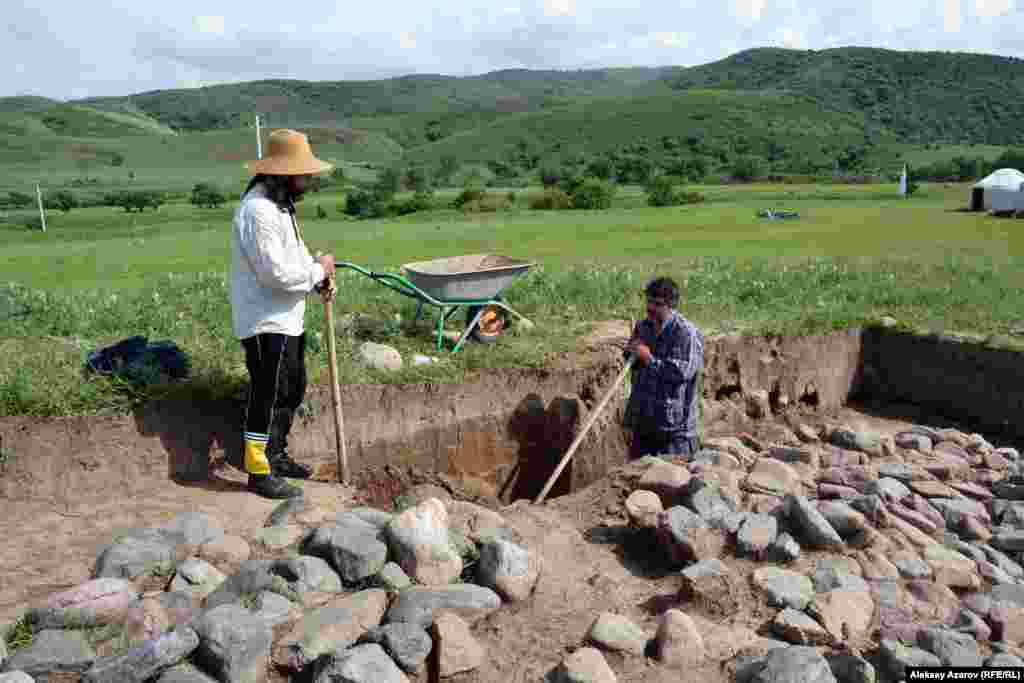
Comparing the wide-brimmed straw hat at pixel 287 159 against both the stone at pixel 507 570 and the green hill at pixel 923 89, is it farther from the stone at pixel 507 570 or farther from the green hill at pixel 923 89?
the green hill at pixel 923 89

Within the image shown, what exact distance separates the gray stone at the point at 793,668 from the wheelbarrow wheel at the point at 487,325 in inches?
165

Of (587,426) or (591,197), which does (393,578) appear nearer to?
(587,426)

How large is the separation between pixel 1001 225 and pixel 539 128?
64495mm

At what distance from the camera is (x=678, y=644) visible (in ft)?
11.5

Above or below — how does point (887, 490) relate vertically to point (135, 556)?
below

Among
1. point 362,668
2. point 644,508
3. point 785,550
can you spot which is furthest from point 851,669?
point 362,668

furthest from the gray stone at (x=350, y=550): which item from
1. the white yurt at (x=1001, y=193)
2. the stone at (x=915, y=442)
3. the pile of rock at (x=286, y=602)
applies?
the white yurt at (x=1001, y=193)

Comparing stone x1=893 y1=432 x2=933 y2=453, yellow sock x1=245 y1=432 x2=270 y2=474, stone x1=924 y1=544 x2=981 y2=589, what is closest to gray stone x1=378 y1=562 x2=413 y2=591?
yellow sock x1=245 y1=432 x2=270 y2=474

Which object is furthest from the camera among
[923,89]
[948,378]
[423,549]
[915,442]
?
[923,89]

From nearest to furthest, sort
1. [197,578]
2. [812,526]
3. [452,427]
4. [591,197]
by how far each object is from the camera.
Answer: [197,578] → [812,526] → [452,427] → [591,197]

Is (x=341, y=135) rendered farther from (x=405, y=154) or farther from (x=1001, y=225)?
(x=1001, y=225)

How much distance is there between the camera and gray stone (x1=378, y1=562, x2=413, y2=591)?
147 inches

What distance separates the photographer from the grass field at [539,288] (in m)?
6.20

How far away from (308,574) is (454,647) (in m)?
0.80
